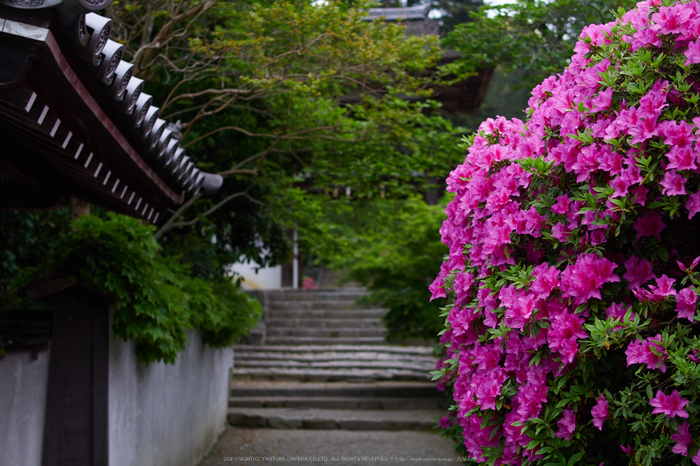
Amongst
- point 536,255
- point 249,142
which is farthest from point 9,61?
point 249,142

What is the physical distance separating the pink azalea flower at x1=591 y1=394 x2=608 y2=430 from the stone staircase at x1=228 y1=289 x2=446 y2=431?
22.2ft

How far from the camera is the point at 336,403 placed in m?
9.60

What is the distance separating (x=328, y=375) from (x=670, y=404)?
9171mm

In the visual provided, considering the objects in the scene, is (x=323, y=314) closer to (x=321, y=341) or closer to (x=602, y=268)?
(x=321, y=341)

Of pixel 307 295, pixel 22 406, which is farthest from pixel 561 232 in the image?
pixel 307 295

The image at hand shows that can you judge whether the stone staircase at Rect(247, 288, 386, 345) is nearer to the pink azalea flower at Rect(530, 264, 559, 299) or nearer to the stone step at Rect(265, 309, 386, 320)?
the stone step at Rect(265, 309, 386, 320)

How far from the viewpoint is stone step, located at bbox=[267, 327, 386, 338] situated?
13.5m

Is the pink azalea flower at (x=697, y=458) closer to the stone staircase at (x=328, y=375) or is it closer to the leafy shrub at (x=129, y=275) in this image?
the leafy shrub at (x=129, y=275)

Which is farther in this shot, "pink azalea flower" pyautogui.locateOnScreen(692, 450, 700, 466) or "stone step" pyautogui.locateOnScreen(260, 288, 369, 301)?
Result: "stone step" pyautogui.locateOnScreen(260, 288, 369, 301)

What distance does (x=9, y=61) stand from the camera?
1.71 metres

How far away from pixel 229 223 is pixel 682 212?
674 centimetres

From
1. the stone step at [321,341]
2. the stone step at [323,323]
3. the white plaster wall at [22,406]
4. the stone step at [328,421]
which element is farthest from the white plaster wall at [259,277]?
the white plaster wall at [22,406]

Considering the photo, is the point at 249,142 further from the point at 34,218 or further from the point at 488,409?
the point at 488,409

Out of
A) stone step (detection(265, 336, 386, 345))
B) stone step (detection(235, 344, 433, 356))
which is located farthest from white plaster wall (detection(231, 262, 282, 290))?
stone step (detection(235, 344, 433, 356))
